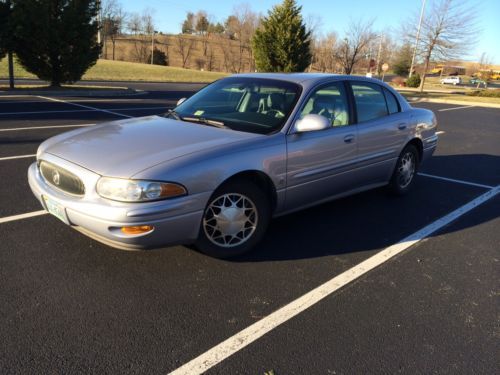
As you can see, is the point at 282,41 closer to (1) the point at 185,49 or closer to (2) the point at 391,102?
(2) the point at 391,102

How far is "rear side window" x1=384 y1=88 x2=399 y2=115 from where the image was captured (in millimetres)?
5230

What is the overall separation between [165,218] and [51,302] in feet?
3.11

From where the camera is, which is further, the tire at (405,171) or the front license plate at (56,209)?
the tire at (405,171)

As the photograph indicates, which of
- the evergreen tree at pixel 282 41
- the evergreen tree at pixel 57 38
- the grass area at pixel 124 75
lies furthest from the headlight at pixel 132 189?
the grass area at pixel 124 75

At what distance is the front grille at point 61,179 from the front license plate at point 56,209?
4.8 inches

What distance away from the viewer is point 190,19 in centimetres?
11344

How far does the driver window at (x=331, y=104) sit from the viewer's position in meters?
4.18

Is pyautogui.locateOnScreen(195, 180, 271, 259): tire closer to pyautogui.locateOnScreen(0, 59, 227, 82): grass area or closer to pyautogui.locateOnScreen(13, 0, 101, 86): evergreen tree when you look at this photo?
pyautogui.locateOnScreen(13, 0, 101, 86): evergreen tree

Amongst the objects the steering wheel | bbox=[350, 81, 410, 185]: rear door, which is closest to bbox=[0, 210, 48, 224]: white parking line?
the steering wheel

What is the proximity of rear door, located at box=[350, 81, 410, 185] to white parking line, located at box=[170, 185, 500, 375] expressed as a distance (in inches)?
34.3

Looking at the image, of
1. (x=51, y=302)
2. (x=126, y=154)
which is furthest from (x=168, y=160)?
(x=51, y=302)

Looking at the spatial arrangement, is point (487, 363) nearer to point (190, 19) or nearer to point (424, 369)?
point (424, 369)

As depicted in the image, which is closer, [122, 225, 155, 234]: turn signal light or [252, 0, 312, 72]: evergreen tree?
[122, 225, 155, 234]: turn signal light

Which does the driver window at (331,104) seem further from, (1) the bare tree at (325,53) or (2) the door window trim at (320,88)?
(1) the bare tree at (325,53)
